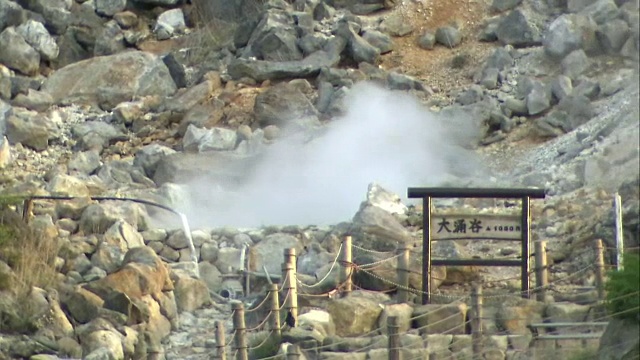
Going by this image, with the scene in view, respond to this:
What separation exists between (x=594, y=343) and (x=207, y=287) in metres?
8.55

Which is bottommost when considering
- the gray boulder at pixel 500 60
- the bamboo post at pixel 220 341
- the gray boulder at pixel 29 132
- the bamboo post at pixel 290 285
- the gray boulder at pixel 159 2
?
the bamboo post at pixel 220 341

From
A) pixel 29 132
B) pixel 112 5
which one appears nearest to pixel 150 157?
pixel 29 132

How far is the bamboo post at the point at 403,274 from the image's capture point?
25.4m

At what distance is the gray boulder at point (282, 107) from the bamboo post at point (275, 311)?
39.0ft

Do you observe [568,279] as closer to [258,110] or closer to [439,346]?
[439,346]

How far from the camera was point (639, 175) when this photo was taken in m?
25.5

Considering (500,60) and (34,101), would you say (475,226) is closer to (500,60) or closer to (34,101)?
(500,60)

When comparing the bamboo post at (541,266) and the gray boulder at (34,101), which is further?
the gray boulder at (34,101)

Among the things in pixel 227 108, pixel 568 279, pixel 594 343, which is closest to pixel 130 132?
pixel 227 108

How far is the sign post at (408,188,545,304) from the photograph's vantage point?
25.0m

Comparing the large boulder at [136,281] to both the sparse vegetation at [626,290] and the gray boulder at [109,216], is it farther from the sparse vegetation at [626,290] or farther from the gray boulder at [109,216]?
the sparse vegetation at [626,290]


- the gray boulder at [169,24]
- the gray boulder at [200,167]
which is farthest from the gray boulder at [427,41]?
the gray boulder at [200,167]

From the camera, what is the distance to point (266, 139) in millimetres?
35938

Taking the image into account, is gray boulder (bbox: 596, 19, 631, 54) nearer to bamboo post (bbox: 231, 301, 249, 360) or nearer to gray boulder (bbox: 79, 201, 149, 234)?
gray boulder (bbox: 79, 201, 149, 234)
